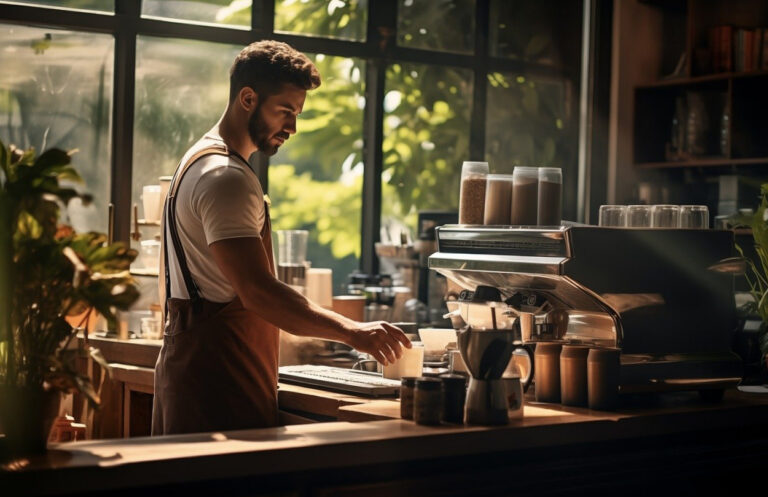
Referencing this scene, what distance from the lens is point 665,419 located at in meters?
2.64

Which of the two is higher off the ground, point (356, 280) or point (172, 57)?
point (172, 57)

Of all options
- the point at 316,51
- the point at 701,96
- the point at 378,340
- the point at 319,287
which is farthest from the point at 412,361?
the point at 701,96

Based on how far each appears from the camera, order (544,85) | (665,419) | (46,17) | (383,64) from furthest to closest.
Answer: (544,85)
(383,64)
(46,17)
(665,419)

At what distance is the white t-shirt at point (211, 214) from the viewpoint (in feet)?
8.23

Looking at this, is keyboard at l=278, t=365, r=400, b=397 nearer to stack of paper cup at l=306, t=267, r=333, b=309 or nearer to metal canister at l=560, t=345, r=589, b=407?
metal canister at l=560, t=345, r=589, b=407

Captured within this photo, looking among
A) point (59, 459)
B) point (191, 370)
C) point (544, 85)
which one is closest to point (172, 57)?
point (544, 85)

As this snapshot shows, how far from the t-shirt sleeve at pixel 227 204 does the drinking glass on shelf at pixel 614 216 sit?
3.46 ft

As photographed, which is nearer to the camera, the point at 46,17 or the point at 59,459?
the point at 59,459

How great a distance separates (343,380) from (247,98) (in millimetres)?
789

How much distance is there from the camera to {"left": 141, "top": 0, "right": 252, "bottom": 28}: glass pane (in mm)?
5152

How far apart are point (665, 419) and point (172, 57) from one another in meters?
3.32

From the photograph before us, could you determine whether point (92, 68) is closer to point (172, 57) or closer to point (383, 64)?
point (172, 57)

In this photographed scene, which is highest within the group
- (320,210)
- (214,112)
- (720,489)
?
(214,112)

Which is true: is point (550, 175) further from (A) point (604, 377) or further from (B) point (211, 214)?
(B) point (211, 214)
